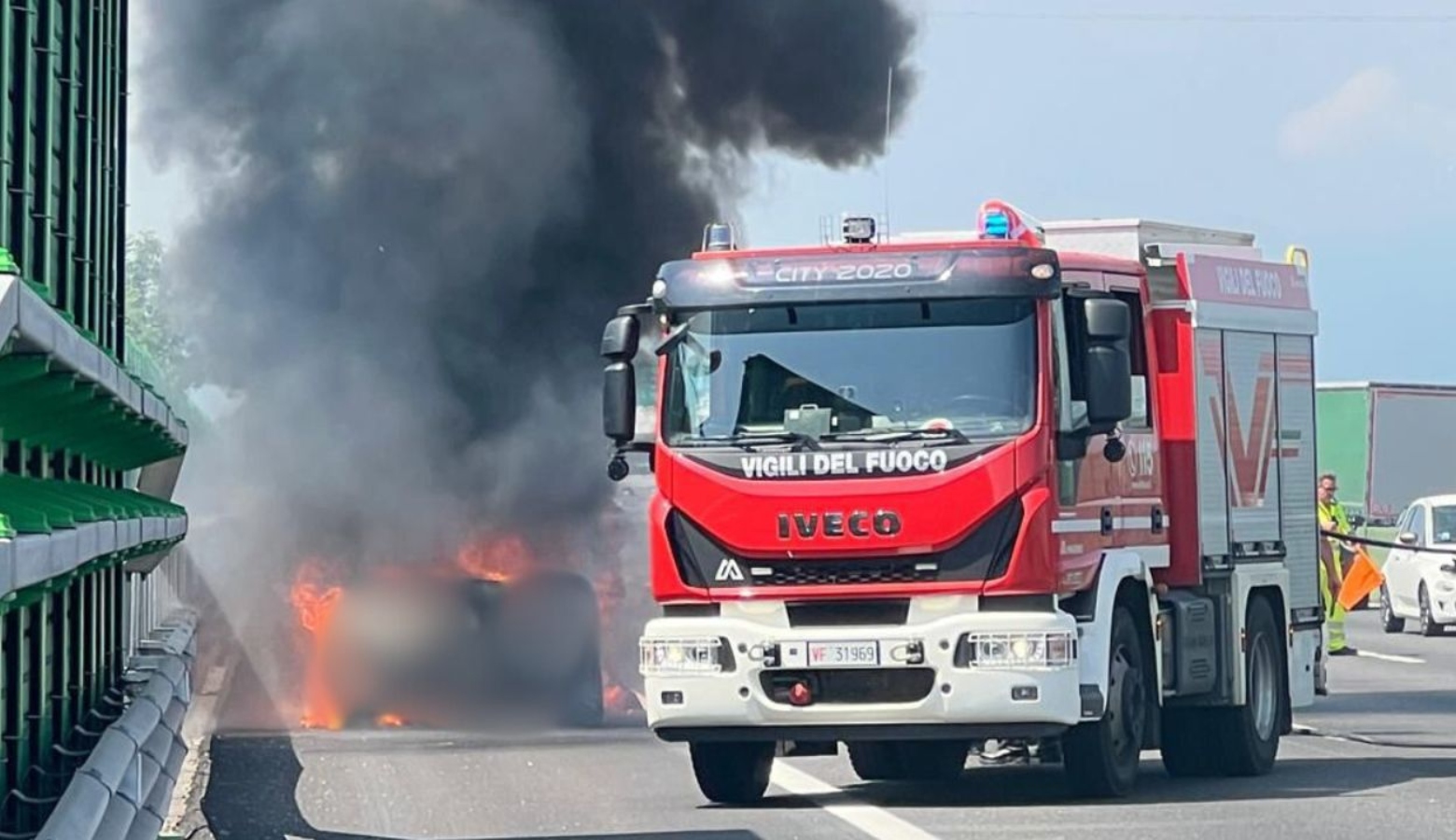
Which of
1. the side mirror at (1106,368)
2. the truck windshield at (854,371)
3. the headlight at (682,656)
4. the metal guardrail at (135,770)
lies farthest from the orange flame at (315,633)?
the side mirror at (1106,368)

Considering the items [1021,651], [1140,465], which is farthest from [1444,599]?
[1021,651]

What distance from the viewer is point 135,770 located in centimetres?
835

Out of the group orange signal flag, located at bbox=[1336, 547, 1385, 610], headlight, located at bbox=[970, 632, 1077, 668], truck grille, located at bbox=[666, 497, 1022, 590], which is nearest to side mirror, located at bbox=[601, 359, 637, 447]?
truck grille, located at bbox=[666, 497, 1022, 590]

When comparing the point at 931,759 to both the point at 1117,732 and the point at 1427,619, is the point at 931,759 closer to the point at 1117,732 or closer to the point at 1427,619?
the point at 1117,732

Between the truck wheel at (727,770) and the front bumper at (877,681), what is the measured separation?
0.56m

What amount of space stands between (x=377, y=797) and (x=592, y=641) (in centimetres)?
583

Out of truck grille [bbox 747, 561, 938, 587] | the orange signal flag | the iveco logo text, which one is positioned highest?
the iveco logo text

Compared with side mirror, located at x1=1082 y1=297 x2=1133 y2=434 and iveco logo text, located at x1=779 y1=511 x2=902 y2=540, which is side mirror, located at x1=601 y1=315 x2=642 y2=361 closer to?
iveco logo text, located at x1=779 y1=511 x2=902 y2=540

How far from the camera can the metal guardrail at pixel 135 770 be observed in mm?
6711

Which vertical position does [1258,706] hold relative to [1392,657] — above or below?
above

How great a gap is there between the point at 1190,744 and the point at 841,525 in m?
3.22

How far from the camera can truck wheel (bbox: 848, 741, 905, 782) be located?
14055 mm

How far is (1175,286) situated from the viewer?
45.2 feet

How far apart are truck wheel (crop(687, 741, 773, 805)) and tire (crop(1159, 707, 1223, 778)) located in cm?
252
